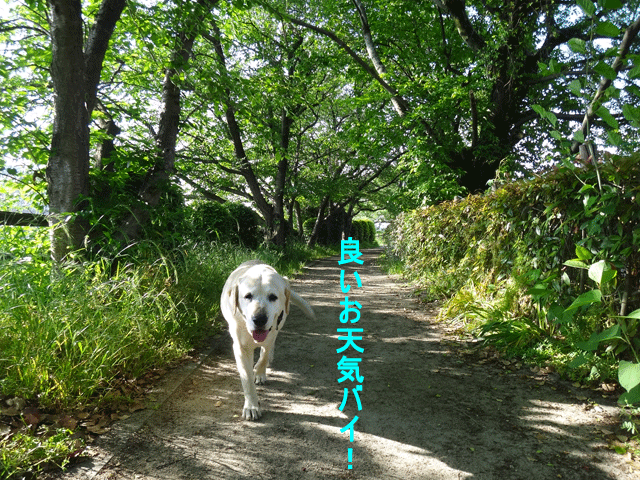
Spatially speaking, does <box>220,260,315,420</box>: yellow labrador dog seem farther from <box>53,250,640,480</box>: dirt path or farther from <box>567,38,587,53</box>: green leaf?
<box>567,38,587,53</box>: green leaf

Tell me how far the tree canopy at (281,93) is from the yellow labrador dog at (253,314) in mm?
2293

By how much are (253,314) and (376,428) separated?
4.30 ft

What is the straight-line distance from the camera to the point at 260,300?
2.78 metres

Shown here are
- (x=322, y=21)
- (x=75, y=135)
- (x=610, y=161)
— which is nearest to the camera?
(x=610, y=161)

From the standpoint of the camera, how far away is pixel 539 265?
4000mm

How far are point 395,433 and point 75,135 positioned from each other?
486cm

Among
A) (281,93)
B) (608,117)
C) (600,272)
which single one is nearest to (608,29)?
(608,117)

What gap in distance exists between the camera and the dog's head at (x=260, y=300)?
2.69 m

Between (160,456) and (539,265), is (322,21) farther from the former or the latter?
(160,456)

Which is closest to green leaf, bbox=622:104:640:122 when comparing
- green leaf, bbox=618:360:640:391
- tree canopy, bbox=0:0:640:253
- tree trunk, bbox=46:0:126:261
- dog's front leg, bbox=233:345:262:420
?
tree canopy, bbox=0:0:640:253

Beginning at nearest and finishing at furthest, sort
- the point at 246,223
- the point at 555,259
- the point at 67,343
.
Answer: the point at 67,343 → the point at 555,259 → the point at 246,223

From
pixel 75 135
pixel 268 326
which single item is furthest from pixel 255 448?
pixel 75 135

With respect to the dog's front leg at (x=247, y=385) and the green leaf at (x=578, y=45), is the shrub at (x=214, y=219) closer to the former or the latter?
the dog's front leg at (x=247, y=385)

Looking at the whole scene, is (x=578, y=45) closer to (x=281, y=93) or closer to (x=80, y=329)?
(x=80, y=329)
